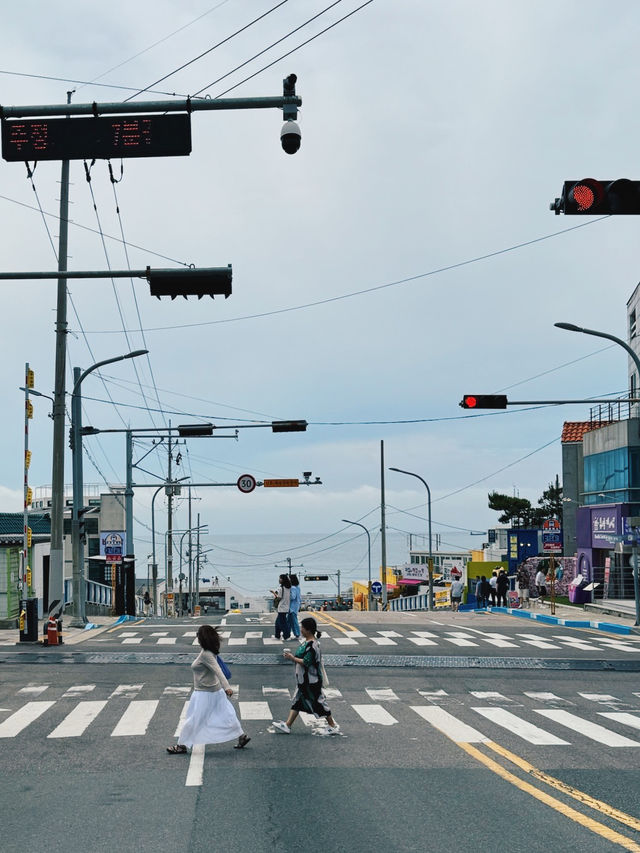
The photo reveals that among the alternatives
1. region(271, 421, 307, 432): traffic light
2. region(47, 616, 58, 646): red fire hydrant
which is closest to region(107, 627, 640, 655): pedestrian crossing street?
region(47, 616, 58, 646): red fire hydrant

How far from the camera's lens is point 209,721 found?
38.5 feet

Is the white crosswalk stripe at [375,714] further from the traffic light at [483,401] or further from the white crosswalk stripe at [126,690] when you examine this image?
the traffic light at [483,401]

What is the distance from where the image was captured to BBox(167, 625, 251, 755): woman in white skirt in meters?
11.7

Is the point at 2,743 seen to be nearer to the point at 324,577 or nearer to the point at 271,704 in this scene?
the point at 271,704

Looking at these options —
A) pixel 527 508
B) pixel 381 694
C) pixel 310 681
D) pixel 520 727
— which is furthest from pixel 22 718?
pixel 527 508

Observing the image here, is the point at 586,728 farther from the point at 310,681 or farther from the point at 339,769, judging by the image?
the point at 339,769

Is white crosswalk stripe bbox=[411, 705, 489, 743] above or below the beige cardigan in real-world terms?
below

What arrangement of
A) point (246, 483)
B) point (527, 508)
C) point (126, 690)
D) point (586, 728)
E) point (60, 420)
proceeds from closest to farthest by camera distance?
1. point (586, 728)
2. point (126, 690)
3. point (60, 420)
4. point (246, 483)
5. point (527, 508)

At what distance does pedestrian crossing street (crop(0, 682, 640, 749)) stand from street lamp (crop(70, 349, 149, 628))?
14906mm

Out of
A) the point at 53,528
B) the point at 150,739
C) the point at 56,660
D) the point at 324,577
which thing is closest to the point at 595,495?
the point at 53,528

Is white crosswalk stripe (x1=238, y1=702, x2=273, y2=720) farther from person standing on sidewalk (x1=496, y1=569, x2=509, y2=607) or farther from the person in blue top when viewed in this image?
person standing on sidewalk (x1=496, y1=569, x2=509, y2=607)

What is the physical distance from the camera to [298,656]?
43.0ft

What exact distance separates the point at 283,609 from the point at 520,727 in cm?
1176

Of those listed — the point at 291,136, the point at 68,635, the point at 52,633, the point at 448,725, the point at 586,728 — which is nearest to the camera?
the point at 291,136
